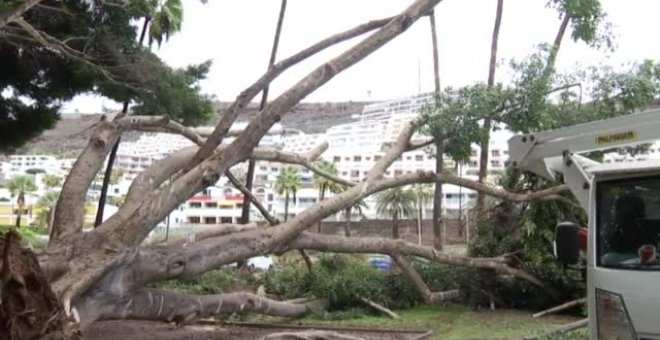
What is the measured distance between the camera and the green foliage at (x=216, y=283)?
55.0 feet

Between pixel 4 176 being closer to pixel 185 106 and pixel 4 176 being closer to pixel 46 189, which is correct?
pixel 46 189

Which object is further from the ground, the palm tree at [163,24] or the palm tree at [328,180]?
the palm tree at [163,24]

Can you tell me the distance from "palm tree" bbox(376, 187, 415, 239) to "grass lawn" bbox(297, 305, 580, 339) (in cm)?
3935

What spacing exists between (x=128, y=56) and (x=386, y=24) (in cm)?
720

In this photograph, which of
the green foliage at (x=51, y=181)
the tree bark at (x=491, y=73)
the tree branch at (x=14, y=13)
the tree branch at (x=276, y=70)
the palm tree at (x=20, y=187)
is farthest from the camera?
the green foliage at (x=51, y=181)

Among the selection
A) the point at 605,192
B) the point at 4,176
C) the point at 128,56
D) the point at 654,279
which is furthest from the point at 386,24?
the point at 4,176

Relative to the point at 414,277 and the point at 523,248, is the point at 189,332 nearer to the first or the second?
the point at 414,277

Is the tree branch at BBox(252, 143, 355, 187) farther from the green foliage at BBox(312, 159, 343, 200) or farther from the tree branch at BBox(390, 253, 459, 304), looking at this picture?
A: the green foliage at BBox(312, 159, 343, 200)

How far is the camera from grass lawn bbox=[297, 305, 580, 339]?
12.4 meters

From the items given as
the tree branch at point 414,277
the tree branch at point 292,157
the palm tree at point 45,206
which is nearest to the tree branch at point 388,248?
the tree branch at point 414,277

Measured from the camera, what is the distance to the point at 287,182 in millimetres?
57906

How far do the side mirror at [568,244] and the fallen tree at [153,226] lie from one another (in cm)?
481

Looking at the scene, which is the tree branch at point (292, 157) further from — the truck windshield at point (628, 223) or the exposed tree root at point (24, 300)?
the truck windshield at point (628, 223)

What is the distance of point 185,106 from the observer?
51.8ft
